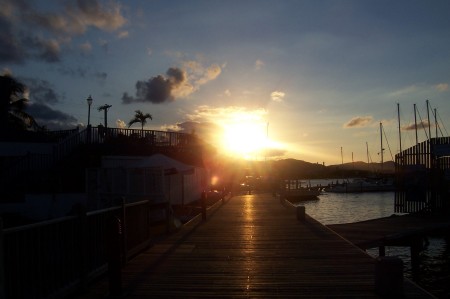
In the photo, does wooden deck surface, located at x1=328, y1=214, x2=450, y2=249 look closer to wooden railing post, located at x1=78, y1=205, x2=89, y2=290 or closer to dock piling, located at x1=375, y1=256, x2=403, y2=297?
dock piling, located at x1=375, y1=256, x2=403, y2=297

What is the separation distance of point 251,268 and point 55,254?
4.32 metres

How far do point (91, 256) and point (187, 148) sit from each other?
3151cm

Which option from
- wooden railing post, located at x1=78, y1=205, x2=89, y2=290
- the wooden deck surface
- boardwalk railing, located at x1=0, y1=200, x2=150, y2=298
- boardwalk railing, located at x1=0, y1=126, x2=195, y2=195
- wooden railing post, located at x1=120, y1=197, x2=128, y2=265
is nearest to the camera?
boardwalk railing, located at x1=0, y1=200, x2=150, y2=298

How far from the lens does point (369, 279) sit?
9.08 meters

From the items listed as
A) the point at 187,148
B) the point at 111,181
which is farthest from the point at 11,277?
the point at 187,148

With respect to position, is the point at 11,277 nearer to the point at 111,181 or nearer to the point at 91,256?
the point at 91,256

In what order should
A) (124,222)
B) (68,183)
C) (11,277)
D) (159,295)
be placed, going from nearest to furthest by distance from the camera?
(11,277) → (159,295) → (124,222) → (68,183)

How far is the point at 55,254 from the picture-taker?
777cm

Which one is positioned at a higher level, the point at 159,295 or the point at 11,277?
the point at 11,277

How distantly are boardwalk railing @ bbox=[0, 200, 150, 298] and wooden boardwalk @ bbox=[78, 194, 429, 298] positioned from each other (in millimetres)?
459

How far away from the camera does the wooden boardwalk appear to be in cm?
837

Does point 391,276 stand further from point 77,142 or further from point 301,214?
point 77,142

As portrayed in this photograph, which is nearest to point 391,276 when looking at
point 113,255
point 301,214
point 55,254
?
point 113,255

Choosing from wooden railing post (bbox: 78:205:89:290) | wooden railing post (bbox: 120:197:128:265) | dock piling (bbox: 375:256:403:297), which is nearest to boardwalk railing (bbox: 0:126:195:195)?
wooden railing post (bbox: 120:197:128:265)
